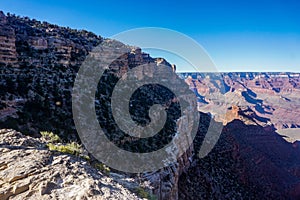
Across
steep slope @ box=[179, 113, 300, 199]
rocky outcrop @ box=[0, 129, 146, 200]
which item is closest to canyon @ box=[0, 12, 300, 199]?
rocky outcrop @ box=[0, 129, 146, 200]

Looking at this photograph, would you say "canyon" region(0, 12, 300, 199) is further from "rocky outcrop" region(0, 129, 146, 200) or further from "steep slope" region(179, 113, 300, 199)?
"steep slope" region(179, 113, 300, 199)

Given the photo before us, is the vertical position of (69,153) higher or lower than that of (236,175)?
higher

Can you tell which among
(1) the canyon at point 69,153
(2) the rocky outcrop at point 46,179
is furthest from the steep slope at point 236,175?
(2) the rocky outcrop at point 46,179

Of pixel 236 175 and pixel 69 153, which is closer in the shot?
pixel 69 153

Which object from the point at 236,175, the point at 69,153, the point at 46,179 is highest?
the point at 46,179

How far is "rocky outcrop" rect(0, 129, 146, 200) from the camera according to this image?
5145 millimetres

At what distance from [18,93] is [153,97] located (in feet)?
59.1

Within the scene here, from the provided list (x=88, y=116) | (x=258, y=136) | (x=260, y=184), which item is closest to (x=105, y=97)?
(x=88, y=116)

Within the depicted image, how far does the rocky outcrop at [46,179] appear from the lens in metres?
5.14

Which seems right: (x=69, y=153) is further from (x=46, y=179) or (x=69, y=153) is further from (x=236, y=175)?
(x=236, y=175)

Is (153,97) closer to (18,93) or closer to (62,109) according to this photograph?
(62,109)

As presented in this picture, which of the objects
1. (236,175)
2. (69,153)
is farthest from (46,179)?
(236,175)

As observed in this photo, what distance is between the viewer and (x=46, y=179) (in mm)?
5570

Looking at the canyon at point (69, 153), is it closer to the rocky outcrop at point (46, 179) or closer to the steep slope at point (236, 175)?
the rocky outcrop at point (46, 179)
